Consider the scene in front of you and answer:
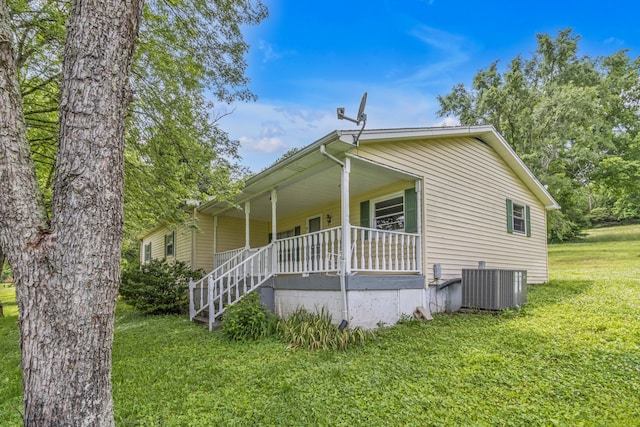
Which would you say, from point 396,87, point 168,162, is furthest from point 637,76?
point 168,162

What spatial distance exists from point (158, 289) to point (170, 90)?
5.50 meters

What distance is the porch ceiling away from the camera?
7125 millimetres

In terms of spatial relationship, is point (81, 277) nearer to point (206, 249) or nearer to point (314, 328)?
point (314, 328)

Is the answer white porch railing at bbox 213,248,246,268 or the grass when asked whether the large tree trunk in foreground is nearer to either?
the grass

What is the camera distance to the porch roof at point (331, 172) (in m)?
6.43

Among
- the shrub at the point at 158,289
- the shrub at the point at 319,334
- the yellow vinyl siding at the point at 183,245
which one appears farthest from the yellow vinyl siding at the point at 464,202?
the yellow vinyl siding at the point at 183,245

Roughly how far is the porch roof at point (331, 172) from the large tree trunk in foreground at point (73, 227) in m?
4.03

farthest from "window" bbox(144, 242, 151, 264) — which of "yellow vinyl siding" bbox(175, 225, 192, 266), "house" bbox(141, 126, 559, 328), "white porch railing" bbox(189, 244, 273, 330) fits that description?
"white porch railing" bbox(189, 244, 273, 330)

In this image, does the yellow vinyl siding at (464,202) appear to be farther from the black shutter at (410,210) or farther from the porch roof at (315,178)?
the porch roof at (315,178)

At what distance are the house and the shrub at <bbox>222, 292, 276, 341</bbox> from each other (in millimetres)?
904

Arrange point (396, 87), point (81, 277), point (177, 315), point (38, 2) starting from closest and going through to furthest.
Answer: point (81, 277) → point (38, 2) → point (177, 315) → point (396, 87)

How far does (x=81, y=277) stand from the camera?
6.68 ft

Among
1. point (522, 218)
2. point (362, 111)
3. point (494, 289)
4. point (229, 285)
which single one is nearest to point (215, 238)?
point (229, 285)

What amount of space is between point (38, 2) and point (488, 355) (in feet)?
27.4
